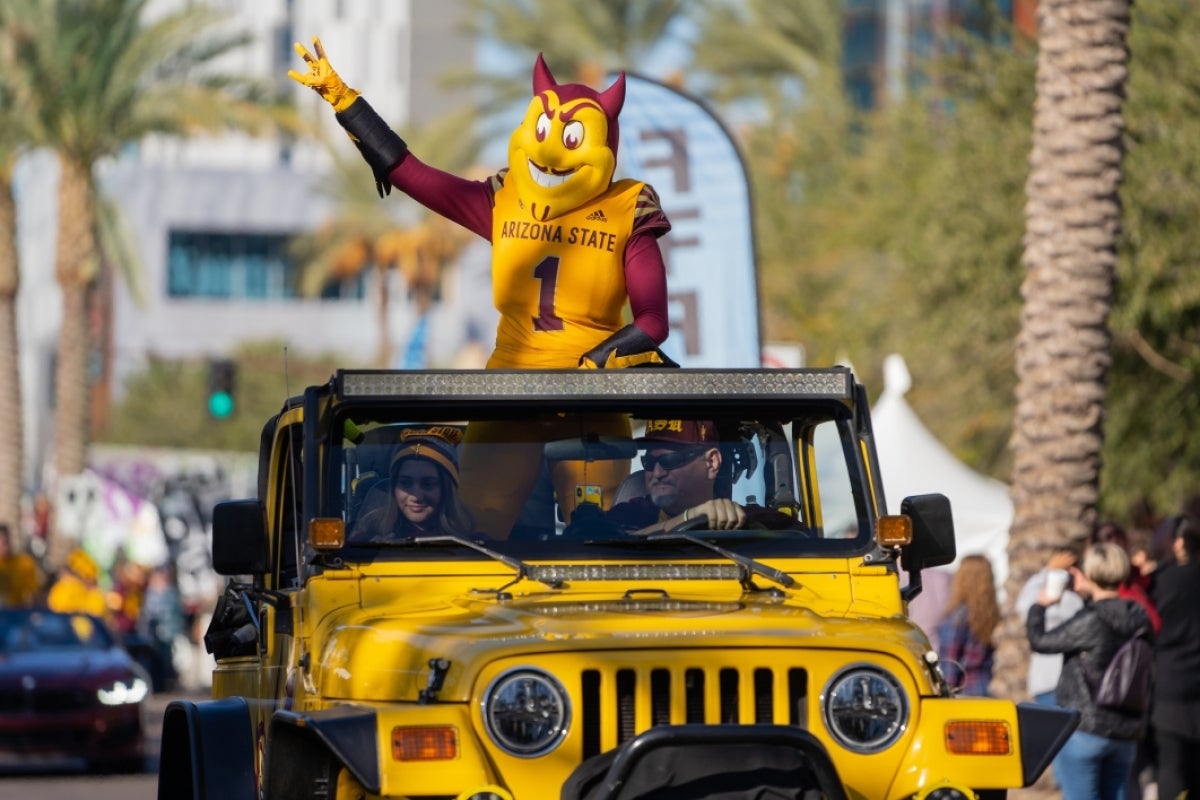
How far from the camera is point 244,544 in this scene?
6855 millimetres

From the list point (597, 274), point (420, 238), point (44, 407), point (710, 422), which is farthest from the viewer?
point (44, 407)

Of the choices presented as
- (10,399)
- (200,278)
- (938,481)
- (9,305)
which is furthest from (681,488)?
(200,278)

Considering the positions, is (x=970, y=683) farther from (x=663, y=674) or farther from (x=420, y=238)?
(x=420, y=238)

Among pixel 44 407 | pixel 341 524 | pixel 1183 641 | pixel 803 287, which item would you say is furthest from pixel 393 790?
pixel 44 407

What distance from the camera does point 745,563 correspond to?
22.0 feet

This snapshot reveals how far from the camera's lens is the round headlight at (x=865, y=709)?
593cm

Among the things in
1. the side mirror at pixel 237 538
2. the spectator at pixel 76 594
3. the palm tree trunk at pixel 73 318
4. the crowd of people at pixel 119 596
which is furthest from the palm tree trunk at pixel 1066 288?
the palm tree trunk at pixel 73 318

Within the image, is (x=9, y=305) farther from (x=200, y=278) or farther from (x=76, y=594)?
(x=200, y=278)

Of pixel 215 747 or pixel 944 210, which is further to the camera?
pixel 944 210

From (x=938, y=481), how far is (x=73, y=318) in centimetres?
1809

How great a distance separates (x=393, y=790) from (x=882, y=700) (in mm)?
1280

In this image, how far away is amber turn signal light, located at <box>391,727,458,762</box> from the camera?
5711mm

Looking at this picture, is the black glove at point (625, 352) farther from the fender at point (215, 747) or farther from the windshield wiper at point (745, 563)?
the fender at point (215, 747)

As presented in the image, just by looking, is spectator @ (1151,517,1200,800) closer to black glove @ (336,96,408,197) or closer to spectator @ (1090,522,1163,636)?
spectator @ (1090,522,1163,636)
